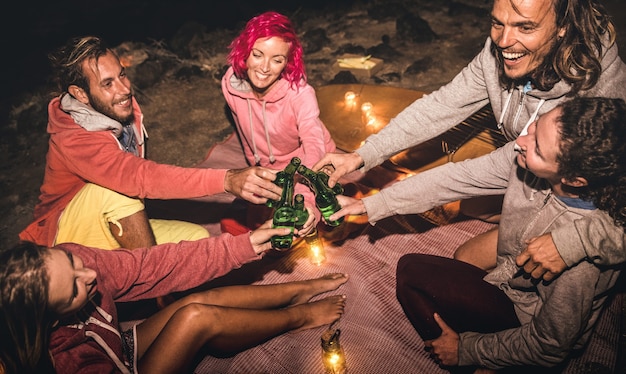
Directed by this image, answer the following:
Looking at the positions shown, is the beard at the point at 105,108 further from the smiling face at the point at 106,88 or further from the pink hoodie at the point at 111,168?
the pink hoodie at the point at 111,168

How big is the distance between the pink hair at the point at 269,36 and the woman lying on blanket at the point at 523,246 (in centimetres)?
131

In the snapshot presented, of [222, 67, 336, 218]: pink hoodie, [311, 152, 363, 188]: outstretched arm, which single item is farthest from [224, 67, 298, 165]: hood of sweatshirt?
[311, 152, 363, 188]: outstretched arm

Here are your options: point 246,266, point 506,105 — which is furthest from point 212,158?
point 506,105

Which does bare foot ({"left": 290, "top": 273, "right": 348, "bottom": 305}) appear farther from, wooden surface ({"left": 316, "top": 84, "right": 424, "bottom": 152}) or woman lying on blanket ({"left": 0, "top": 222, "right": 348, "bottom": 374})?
wooden surface ({"left": 316, "top": 84, "right": 424, "bottom": 152})

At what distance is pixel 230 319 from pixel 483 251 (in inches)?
82.0

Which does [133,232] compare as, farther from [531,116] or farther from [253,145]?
[531,116]

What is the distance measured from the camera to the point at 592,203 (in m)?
2.22

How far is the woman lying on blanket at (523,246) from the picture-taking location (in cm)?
211

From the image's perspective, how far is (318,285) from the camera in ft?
10.8

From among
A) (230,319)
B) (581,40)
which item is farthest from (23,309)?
(581,40)

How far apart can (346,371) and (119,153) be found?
7.66 feet

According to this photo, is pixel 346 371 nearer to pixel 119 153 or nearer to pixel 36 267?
pixel 36 267

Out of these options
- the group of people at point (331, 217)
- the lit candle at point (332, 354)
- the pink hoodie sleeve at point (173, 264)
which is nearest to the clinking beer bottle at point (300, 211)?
the group of people at point (331, 217)

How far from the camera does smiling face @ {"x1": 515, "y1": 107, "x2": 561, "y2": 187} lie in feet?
7.14
